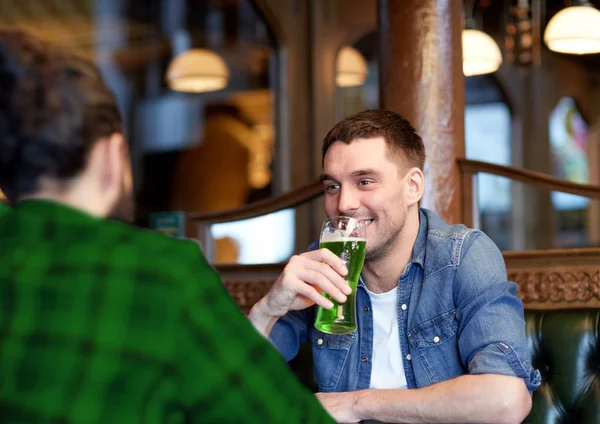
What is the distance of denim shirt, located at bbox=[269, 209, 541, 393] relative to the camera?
190 centimetres

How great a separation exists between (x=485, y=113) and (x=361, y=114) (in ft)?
27.6

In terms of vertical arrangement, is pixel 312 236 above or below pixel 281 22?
below

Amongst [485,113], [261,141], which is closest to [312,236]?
[261,141]

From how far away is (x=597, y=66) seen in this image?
9727 mm

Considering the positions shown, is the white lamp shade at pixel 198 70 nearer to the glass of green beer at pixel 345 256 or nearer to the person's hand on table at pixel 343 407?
the glass of green beer at pixel 345 256

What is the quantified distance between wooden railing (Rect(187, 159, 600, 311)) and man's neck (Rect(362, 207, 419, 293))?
587mm

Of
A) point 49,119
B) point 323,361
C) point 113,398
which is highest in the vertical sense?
point 49,119

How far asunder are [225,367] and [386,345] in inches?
50.6

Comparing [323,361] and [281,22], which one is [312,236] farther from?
[323,361]

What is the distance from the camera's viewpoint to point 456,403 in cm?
180

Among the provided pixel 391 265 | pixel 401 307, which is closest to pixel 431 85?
pixel 391 265

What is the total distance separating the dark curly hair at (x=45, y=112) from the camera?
1.03 metres

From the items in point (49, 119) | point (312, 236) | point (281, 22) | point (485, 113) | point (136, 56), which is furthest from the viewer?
point (485, 113)

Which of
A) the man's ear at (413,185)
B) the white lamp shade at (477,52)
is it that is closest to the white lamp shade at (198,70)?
the white lamp shade at (477,52)
